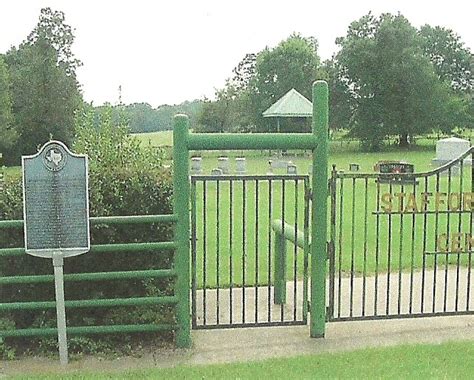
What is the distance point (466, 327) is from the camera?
6.09 m

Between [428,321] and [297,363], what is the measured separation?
5.86ft

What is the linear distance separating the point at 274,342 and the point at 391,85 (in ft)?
147

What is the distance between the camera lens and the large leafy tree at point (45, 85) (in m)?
41.2

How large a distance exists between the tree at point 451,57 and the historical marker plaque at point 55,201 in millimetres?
57658

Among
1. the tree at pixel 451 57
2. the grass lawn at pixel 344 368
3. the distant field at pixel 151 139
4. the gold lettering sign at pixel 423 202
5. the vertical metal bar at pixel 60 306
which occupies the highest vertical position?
the tree at pixel 451 57

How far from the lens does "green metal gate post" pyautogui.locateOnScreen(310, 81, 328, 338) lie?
5.60 metres

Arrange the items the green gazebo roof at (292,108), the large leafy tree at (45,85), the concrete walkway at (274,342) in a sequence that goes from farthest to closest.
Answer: the large leafy tree at (45,85), the green gazebo roof at (292,108), the concrete walkway at (274,342)

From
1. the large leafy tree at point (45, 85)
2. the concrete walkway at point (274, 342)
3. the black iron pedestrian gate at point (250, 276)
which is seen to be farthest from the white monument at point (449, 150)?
the concrete walkway at point (274, 342)

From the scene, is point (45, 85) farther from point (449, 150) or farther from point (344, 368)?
point (344, 368)

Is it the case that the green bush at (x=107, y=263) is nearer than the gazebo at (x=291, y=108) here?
Yes

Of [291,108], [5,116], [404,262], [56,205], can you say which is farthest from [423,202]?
Answer: [5,116]

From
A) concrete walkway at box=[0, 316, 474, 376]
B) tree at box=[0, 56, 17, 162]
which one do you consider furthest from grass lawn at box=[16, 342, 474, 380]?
tree at box=[0, 56, 17, 162]

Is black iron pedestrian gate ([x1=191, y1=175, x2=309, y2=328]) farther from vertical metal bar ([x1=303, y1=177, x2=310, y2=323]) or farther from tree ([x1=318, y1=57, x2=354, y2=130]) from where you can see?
tree ([x1=318, y1=57, x2=354, y2=130])

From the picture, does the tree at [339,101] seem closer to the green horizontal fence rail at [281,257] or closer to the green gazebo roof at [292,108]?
the green gazebo roof at [292,108]
